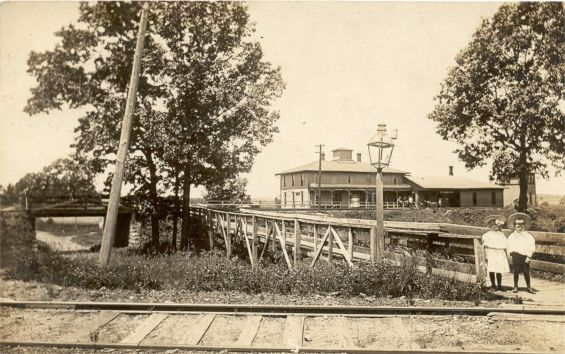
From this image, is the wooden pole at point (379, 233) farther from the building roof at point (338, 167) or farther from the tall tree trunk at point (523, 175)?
the building roof at point (338, 167)

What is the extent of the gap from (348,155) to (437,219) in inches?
696

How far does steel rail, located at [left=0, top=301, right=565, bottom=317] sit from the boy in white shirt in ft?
3.26

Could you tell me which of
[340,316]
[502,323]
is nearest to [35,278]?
[340,316]

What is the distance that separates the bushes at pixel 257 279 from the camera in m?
8.20

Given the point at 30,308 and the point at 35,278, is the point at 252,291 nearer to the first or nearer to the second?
the point at 30,308

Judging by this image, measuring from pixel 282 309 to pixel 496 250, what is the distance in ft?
14.6

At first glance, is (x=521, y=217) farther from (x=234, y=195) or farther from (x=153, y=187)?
(x=234, y=195)

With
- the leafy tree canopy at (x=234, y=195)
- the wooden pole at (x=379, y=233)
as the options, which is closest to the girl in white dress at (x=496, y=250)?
the wooden pole at (x=379, y=233)

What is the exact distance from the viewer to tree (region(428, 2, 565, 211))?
58.9ft

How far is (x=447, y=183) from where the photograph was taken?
147 ft

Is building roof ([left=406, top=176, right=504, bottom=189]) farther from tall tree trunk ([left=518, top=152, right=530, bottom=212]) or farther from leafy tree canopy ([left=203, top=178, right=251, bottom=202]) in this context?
tall tree trunk ([left=518, top=152, right=530, bottom=212])

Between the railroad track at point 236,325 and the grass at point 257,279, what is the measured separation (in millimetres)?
1035

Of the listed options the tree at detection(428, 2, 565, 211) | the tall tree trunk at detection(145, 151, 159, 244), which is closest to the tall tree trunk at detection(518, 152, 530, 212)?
the tree at detection(428, 2, 565, 211)

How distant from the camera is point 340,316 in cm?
712
